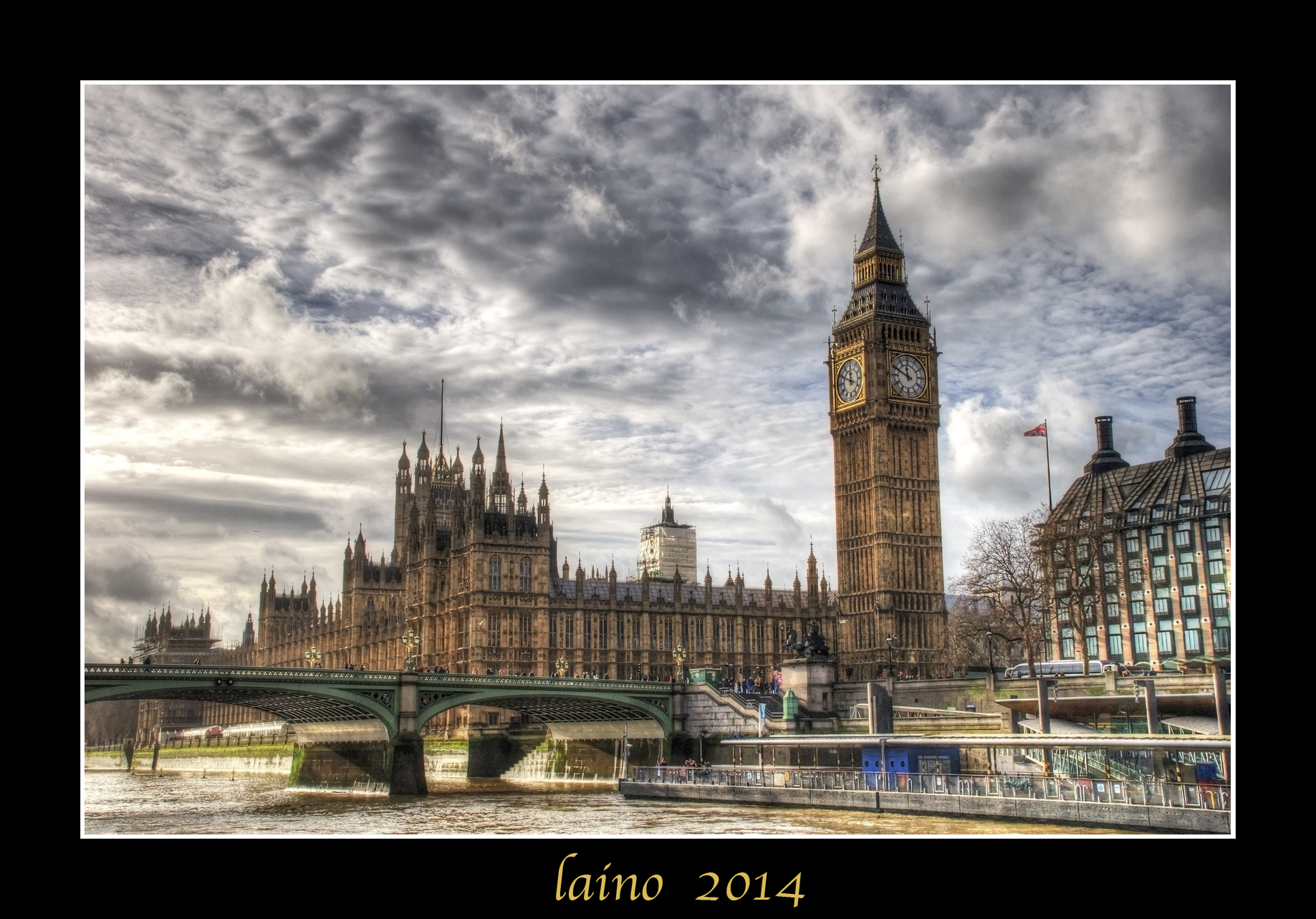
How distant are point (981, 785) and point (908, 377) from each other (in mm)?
67925

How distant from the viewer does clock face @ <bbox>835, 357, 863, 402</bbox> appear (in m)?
112

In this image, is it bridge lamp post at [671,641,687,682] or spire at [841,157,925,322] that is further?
spire at [841,157,925,322]

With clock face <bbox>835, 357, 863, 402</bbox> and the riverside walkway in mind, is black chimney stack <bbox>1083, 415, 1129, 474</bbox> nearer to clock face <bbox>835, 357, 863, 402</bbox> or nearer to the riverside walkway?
clock face <bbox>835, 357, 863, 402</bbox>

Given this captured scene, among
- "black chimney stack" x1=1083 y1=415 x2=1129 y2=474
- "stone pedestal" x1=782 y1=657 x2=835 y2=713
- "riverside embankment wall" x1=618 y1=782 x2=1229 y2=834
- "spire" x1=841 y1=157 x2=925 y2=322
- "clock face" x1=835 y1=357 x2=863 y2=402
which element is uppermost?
"spire" x1=841 y1=157 x2=925 y2=322

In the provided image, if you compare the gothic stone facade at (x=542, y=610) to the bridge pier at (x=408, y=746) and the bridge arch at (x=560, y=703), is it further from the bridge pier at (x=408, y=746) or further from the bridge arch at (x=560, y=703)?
the bridge pier at (x=408, y=746)

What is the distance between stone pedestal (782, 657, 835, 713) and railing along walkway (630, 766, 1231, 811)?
12.9 meters

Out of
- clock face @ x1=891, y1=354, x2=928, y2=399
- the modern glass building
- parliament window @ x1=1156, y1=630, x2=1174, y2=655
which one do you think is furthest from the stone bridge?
clock face @ x1=891, y1=354, x2=928, y2=399

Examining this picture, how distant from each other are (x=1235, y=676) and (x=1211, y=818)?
13132 mm

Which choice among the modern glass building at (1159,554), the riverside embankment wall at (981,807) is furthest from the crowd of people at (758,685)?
the riverside embankment wall at (981,807)

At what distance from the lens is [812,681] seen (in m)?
76.6

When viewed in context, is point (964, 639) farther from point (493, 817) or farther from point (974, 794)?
point (974, 794)

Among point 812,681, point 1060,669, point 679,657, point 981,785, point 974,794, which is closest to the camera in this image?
point 974,794
